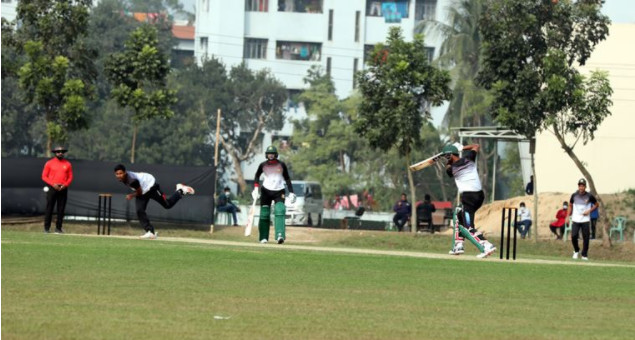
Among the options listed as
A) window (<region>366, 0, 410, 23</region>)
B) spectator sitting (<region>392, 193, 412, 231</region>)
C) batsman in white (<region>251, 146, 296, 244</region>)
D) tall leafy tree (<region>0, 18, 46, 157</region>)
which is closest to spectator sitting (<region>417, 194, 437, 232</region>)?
spectator sitting (<region>392, 193, 412, 231</region>)

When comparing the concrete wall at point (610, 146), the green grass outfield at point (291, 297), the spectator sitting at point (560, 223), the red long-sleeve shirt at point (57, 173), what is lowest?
the green grass outfield at point (291, 297)

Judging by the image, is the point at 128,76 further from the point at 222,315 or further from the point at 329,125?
the point at 329,125

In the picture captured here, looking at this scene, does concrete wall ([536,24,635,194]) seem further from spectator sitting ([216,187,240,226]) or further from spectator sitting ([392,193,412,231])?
spectator sitting ([216,187,240,226])

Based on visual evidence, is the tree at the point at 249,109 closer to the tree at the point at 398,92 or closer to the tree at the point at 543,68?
the tree at the point at 398,92

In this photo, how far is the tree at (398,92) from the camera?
1993 inches

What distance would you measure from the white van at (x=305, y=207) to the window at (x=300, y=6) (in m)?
57.3

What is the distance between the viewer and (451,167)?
23.8 m

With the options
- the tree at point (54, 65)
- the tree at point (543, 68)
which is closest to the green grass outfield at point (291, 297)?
the tree at point (543, 68)

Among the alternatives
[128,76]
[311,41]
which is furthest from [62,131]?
[311,41]

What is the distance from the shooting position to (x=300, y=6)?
125500 mm

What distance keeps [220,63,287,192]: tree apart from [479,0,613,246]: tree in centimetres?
6433

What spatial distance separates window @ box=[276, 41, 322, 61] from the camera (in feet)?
415

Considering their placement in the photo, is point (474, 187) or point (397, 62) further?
point (397, 62)

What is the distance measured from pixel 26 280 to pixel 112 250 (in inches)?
237
